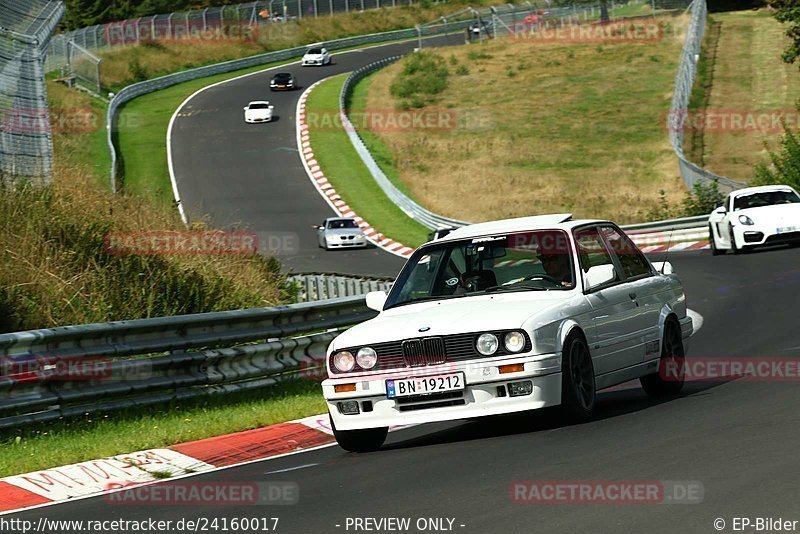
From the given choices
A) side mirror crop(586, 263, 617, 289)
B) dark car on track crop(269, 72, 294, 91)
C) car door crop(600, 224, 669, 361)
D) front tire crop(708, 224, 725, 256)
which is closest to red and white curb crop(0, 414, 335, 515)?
side mirror crop(586, 263, 617, 289)

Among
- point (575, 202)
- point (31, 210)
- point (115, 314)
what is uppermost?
point (31, 210)

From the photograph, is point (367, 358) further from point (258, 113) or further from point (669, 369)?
point (258, 113)

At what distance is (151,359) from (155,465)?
266 cm

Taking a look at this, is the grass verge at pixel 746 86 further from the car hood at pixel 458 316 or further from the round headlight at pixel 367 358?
the round headlight at pixel 367 358

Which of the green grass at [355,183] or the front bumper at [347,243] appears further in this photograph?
the green grass at [355,183]

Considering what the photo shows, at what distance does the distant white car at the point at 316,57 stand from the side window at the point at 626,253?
71.0 m

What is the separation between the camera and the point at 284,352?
540 inches

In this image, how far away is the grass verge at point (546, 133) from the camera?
157ft

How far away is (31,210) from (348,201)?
32376 millimetres

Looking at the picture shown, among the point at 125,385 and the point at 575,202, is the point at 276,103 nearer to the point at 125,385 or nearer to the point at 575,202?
the point at 575,202

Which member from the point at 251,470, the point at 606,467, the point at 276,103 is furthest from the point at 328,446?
the point at 276,103

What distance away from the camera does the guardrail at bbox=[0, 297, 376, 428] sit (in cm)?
1079

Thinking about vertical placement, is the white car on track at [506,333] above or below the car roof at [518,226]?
below

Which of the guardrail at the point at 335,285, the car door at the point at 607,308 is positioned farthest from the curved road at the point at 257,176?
the car door at the point at 607,308
